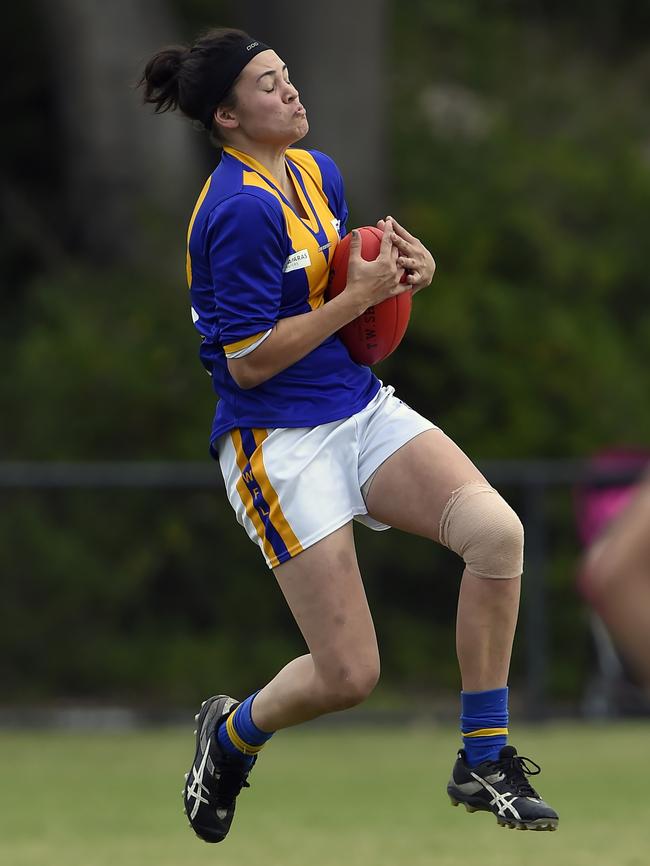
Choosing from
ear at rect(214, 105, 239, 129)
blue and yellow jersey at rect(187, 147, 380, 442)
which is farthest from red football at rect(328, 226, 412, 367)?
ear at rect(214, 105, 239, 129)

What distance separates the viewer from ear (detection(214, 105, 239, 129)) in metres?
5.38

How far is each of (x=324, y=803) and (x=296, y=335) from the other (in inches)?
158

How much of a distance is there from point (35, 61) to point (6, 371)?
13.4 feet

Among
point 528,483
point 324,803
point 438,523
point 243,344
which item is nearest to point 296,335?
point 243,344

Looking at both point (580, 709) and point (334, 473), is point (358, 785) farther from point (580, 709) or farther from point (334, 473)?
point (334, 473)

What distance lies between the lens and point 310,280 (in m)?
5.39

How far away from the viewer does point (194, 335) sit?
13.1m

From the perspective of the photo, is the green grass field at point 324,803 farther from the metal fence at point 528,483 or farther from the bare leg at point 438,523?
the bare leg at point 438,523

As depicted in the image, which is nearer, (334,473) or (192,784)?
(334,473)

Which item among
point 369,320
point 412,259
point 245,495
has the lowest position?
point 245,495

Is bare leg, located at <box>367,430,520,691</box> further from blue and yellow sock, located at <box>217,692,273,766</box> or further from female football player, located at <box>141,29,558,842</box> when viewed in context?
blue and yellow sock, located at <box>217,692,273,766</box>

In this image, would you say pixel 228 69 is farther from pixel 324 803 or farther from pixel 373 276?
pixel 324 803

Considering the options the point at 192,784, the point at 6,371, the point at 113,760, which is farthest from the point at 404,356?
the point at 192,784

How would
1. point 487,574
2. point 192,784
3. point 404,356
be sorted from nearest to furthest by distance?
1. point 487,574
2. point 192,784
3. point 404,356
